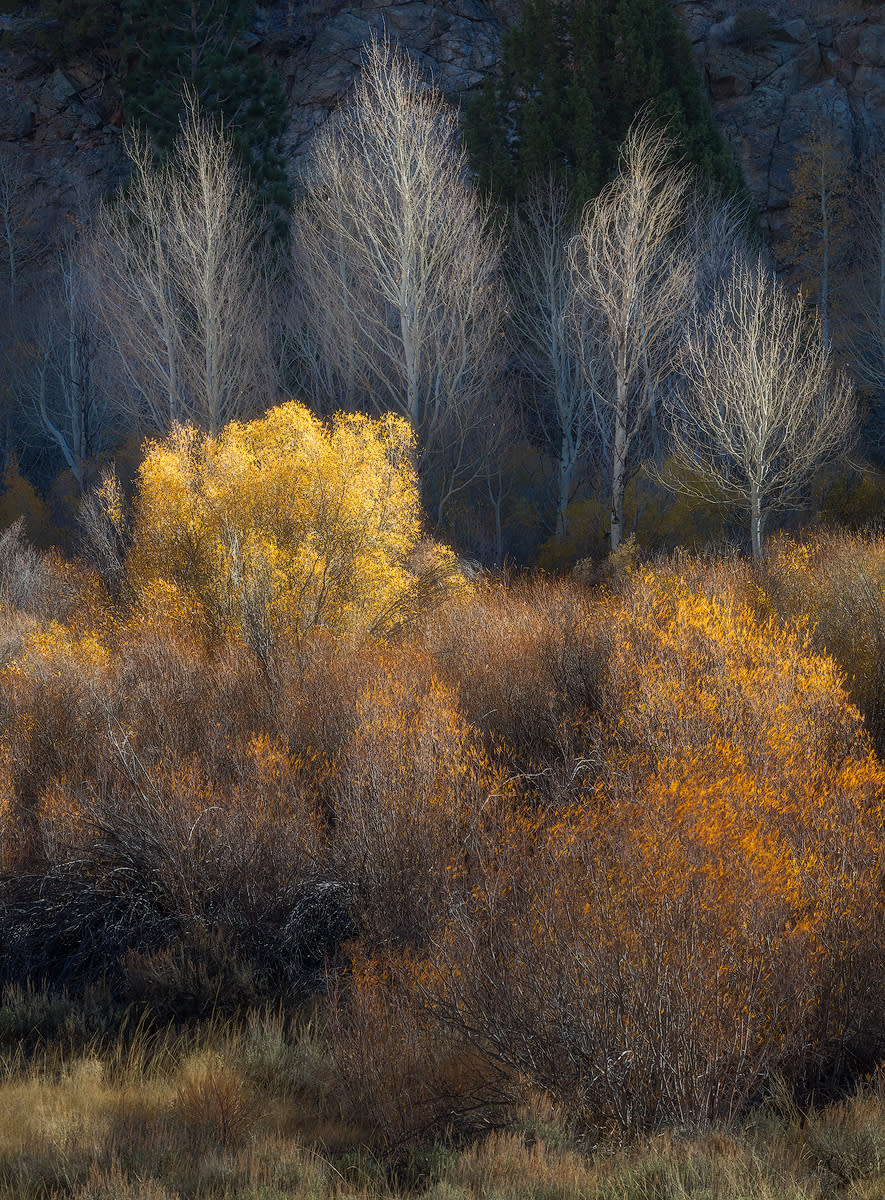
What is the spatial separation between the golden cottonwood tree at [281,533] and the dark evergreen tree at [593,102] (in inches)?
587

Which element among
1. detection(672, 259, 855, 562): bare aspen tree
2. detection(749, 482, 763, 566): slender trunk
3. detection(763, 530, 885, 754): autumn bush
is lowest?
detection(763, 530, 885, 754): autumn bush

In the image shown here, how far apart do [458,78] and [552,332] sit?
1957cm

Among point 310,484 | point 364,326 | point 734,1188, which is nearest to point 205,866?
point 734,1188

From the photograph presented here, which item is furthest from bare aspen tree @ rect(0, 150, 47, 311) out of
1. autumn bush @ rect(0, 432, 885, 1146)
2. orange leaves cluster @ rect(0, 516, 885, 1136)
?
orange leaves cluster @ rect(0, 516, 885, 1136)

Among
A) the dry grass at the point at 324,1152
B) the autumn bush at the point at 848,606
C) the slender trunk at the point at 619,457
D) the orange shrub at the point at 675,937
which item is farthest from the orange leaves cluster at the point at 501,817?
the slender trunk at the point at 619,457

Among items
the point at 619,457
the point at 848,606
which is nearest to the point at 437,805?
the point at 848,606

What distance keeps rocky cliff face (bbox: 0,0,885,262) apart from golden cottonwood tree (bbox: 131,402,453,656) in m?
26.5

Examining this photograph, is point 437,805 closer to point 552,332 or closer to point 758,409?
point 758,409

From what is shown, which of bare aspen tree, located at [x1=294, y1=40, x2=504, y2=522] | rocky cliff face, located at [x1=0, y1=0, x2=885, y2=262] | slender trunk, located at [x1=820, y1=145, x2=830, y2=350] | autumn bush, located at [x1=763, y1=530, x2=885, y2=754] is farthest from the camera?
rocky cliff face, located at [x1=0, y1=0, x2=885, y2=262]

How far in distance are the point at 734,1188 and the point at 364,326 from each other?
22746mm

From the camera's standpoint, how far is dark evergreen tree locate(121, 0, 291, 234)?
33188 mm

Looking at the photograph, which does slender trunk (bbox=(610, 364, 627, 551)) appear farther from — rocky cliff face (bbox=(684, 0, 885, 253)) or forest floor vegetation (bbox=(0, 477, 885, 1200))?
rocky cliff face (bbox=(684, 0, 885, 253))

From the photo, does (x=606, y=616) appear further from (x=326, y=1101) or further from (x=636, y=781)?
(x=326, y=1101)

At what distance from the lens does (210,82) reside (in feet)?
113
